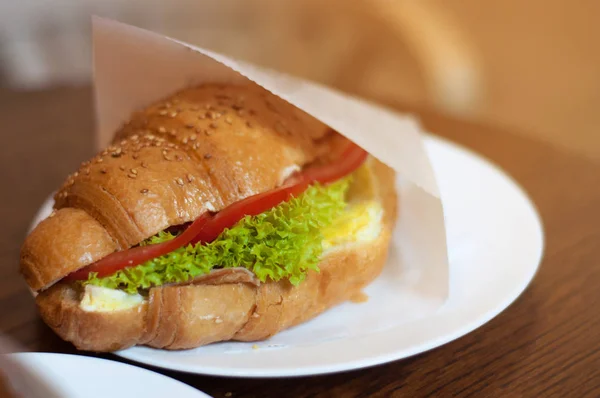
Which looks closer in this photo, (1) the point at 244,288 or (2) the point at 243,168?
(1) the point at 244,288

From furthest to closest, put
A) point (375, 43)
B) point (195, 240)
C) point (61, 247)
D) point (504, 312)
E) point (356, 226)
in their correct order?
point (375, 43)
point (356, 226)
point (504, 312)
point (195, 240)
point (61, 247)

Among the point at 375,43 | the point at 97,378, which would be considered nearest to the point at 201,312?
the point at 97,378

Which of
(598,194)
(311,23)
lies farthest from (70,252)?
(311,23)

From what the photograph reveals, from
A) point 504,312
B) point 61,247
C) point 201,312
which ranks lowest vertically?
point 504,312

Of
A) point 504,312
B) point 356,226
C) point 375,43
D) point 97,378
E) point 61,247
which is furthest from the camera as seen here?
point 375,43

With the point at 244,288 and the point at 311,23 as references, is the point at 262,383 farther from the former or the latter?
the point at 311,23

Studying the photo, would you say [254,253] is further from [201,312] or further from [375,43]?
[375,43]

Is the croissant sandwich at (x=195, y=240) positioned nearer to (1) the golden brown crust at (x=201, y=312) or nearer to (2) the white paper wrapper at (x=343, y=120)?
(1) the golden brown crust at (x=201, y=312)
